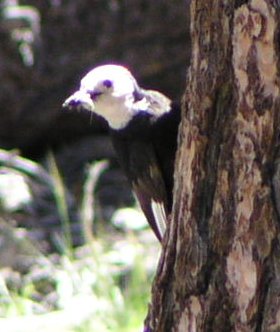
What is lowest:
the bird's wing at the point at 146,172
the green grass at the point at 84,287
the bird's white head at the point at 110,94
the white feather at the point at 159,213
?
the green grass at the point at 84,287

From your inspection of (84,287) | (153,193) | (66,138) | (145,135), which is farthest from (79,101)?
(66,138)

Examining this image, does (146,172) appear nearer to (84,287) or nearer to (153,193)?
(153,193)

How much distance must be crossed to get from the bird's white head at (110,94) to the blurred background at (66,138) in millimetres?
1609

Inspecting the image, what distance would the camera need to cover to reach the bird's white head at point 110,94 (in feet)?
12.0

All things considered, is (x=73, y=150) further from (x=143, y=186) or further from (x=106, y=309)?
(x=143, y=186)

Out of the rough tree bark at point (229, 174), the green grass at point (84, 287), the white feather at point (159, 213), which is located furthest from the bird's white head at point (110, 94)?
the green grass at point (84, 287)

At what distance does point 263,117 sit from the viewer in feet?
8.74

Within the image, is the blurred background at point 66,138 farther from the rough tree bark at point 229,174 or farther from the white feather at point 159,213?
the rough tree bark at point 229,174

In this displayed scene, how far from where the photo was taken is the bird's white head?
3.67 meters

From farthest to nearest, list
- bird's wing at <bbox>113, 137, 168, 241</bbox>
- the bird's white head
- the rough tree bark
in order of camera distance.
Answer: bird's wing at <bbox>113, 137, 168, 241</bbox> → the bird's white head → the rough tree bark

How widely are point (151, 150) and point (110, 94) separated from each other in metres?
0.27

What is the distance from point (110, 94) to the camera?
379cm

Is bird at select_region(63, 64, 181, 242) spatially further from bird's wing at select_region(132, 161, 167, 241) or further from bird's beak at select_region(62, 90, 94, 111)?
bird's beak at select_region(62, 90, 94, 111)

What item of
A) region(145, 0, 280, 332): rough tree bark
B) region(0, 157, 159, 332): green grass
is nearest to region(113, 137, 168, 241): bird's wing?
region(0, 157, 159, 332): green grass
